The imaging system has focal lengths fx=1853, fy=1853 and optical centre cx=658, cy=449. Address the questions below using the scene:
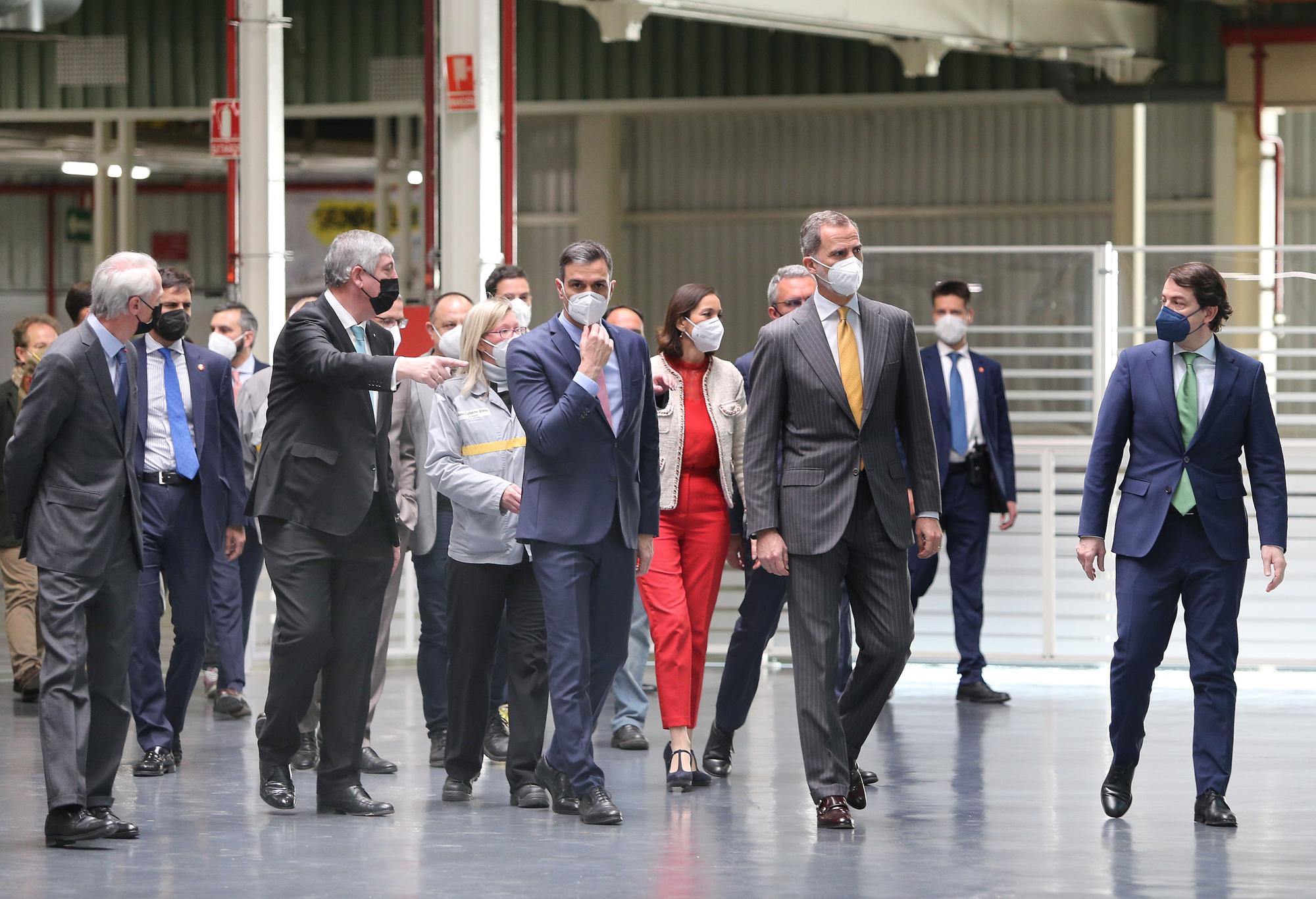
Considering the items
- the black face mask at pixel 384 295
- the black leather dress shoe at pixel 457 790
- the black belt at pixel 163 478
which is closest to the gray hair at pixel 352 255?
the black face mask at pixel 384 295

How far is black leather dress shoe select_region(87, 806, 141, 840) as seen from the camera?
5090 mm

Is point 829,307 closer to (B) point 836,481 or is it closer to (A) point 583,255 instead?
(B) point 836,481

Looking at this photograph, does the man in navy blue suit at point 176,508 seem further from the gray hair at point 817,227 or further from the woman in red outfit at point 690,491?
the gray hair at point 817,227

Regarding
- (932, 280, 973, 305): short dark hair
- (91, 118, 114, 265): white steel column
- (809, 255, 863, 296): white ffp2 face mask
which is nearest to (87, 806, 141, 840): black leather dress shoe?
(809, 255, 863, 296): white ffp2 face mask

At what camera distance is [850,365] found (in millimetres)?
5227

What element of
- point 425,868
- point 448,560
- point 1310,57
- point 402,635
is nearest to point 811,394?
point 448,560

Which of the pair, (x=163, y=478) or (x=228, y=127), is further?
(x=228, y=127)

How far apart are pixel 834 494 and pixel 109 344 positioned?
2.05 meters

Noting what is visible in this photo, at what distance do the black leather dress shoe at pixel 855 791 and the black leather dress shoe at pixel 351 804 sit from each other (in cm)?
136

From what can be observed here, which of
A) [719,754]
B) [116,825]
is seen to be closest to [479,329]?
[719,754]

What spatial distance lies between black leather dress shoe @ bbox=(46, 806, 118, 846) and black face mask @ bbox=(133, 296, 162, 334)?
1332 millimetres

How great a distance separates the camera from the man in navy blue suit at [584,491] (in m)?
5.22

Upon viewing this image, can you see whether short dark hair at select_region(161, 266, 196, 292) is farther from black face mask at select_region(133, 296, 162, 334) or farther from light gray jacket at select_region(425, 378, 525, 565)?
light gray jacket at select_region(425, 378, 525, 565)

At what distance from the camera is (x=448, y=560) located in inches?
220
